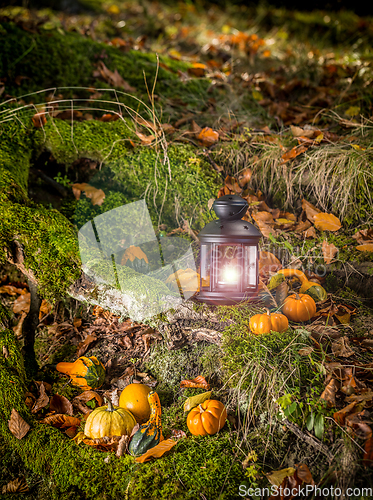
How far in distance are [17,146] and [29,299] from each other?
1412 millimetres

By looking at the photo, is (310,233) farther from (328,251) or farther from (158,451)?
(158,451)

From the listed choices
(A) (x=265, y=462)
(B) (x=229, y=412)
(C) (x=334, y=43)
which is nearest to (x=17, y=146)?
(B) (x=229, y=412)

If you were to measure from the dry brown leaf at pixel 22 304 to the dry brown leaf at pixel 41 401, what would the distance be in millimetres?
728

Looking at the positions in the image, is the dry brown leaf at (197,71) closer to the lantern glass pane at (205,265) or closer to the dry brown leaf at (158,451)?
the lantern glass pane at (205,265)

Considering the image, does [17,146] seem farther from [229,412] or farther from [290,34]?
[290,34]

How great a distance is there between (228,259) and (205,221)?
747 mm

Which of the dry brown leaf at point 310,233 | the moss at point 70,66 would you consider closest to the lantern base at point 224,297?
the dry brown leaf at point 310,233

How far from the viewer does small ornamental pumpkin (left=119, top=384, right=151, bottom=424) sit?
2004 mm

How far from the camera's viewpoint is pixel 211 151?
3.16 metres

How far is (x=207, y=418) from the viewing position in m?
1.86

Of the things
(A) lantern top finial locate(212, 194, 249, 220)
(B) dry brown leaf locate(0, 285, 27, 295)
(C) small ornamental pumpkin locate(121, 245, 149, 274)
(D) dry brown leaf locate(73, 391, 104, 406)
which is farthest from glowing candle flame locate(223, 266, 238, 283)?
(B) dry brown leaf locate(0, 285, 27, 295)

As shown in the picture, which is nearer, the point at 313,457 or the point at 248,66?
the point at 313,457

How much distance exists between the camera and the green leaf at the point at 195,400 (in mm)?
2000

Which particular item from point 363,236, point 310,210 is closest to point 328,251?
point 363,236
